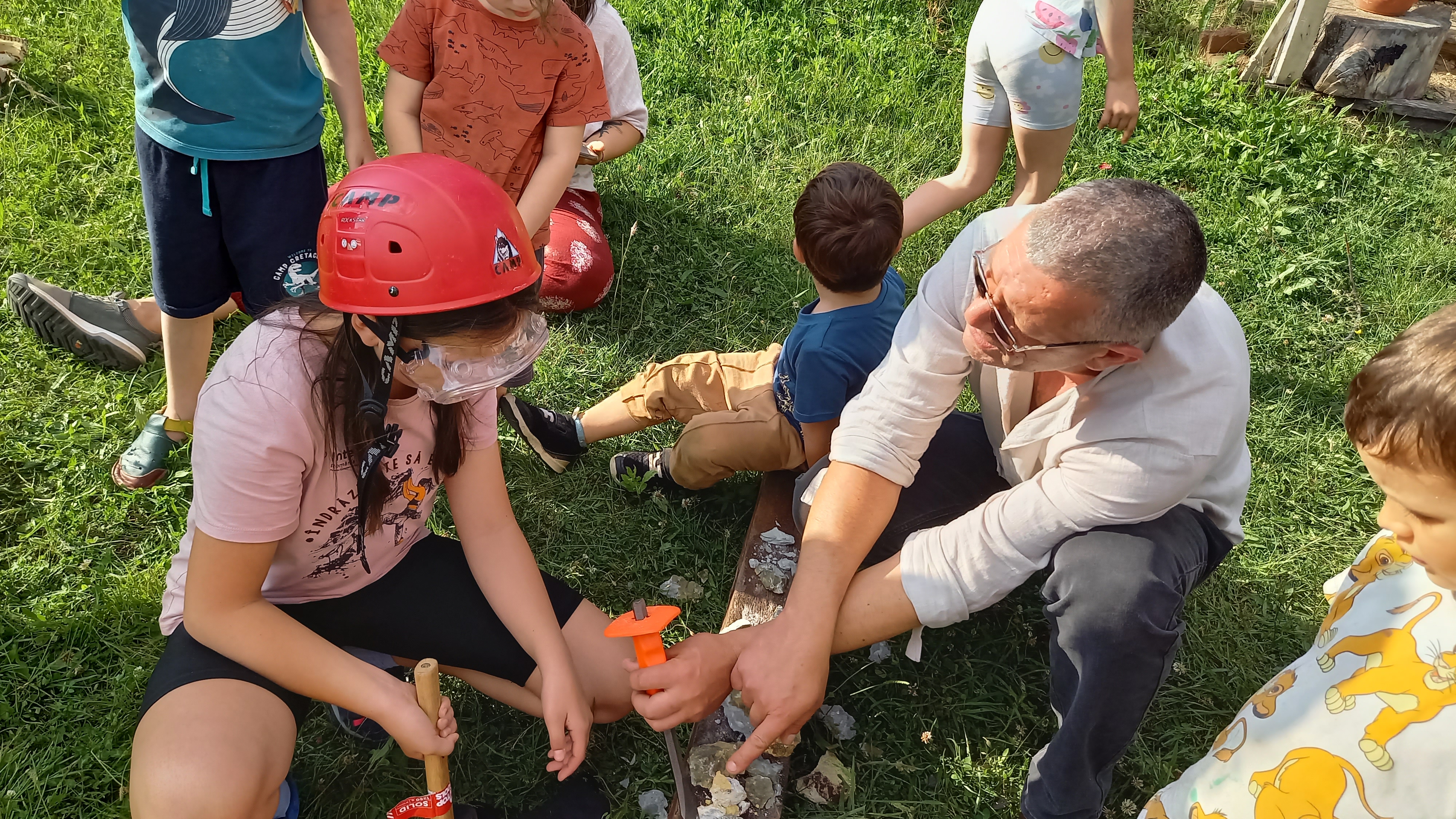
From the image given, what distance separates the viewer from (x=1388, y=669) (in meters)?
1.60

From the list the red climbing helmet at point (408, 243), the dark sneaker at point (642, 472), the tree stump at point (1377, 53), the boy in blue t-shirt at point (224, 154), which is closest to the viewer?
the red climbing helmet at point (408, 243)

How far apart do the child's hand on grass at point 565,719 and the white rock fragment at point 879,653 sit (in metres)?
0.88

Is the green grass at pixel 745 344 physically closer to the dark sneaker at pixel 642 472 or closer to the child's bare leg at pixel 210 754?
the dark sneaker at pixel 642 472

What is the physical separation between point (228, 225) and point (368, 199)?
48.1 inches

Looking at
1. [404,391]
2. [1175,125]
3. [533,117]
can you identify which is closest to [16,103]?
[533,117]

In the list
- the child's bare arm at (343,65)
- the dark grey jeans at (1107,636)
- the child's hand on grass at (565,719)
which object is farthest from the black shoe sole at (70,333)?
the dark grey jeans at (1107,636)

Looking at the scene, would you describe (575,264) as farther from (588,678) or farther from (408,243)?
(408,243)

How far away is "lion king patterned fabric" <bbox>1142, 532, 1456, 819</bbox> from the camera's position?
1.53 metres

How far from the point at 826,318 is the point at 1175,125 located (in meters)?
3.39

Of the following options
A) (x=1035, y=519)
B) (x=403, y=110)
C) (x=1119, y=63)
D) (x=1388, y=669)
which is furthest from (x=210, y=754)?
(x=1119, y=63)

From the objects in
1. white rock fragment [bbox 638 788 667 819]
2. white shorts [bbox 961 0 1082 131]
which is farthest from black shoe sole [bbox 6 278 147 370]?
white shorts [bbox 961 0 1082 131]

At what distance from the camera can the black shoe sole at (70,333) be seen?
3.29 meters

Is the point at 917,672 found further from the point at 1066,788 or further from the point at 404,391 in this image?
the point at 404,391

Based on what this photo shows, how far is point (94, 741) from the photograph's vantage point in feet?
7.86
